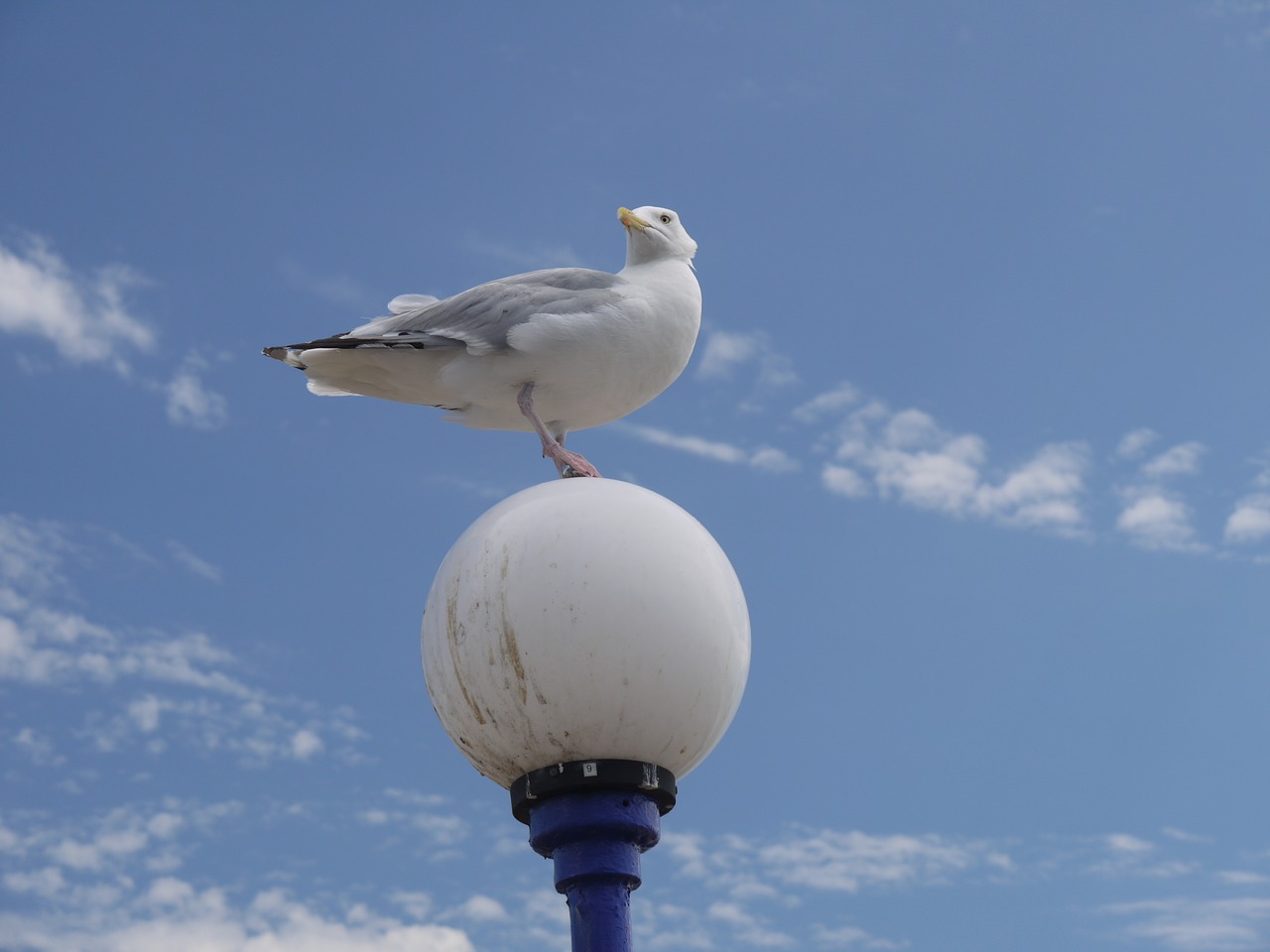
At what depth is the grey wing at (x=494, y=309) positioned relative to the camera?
7.07m

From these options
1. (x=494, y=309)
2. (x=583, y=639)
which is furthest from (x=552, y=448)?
(x=583, y=639)

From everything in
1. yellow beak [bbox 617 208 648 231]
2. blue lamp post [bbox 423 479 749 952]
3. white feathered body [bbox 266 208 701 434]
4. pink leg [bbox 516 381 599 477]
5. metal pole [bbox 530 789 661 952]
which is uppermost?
yellow beak [bbox 617 208 648 231]

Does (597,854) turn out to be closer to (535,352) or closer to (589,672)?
(589,672)

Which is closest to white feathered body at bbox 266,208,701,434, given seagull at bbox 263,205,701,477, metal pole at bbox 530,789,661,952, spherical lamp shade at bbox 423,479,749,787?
seagull at bbox 263,205,701,477

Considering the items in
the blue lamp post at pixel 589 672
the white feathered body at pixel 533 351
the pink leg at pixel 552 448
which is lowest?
the blue lamp post at pixel 589 672

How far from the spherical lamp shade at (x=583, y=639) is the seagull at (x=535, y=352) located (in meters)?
2.19

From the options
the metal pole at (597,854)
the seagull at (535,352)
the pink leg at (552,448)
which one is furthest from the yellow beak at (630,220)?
the metal pole at (597,854)

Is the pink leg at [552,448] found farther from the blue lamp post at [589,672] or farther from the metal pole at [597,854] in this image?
the metal pole at [597,854]

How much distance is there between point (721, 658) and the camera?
15.5 ft

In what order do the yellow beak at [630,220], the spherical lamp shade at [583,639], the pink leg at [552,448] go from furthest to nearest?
the yellow beak at [630,220]
the pink leg at [552,448]
the spherical lamp shade at [583,639]

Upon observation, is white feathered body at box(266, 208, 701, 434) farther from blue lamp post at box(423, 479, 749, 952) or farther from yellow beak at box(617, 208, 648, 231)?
blue lamp post at box(423, 479, 749, 952)

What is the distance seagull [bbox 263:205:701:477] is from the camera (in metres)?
6.98

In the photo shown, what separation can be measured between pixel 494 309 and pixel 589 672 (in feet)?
Answer: 10.4

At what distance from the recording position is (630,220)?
7879mm
